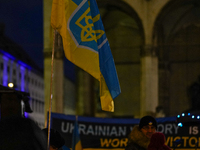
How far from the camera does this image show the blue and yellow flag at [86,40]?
4.73 m

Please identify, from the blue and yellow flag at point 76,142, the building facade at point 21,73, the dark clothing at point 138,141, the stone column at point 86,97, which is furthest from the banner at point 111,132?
the building facade at point 21,73

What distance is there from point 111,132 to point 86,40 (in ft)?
17.2

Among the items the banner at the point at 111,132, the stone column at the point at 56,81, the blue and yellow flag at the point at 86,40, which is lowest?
the banner at the point at 111,132

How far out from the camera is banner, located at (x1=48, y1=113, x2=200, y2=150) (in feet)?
30.9

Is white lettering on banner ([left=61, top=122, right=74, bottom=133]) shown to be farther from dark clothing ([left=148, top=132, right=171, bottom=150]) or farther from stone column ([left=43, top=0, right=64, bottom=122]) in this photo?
stone column ([left=43, top=0, right=64, bottom=122])

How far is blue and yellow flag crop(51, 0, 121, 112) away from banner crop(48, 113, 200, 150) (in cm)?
452

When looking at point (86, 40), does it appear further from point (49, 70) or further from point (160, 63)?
point (160, 63)

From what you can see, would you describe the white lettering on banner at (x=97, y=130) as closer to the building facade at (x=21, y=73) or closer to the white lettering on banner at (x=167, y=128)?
the white lettering on banner at (x=167, y=128)

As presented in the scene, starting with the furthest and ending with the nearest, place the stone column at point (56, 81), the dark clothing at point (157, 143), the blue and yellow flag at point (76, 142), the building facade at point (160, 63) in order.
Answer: the building facade at point (160, 63)
the stone column at point (56, 81)
the blue and yellow flag at point (76, 142)
the dark clothing at point (157, 143)

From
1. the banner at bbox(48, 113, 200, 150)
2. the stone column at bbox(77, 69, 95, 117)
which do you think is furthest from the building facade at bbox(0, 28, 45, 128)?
the banner at bbox(48, 113, 200, 150)

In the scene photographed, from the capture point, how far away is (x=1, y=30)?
5844 cm

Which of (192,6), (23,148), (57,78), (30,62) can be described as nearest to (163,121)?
(23,148)

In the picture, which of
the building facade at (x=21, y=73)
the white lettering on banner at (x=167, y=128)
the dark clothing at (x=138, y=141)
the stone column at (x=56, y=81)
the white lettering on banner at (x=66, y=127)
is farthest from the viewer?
the building facade at (x=21, y=73)

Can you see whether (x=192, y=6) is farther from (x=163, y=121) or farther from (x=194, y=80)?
(x=163, y=121)
